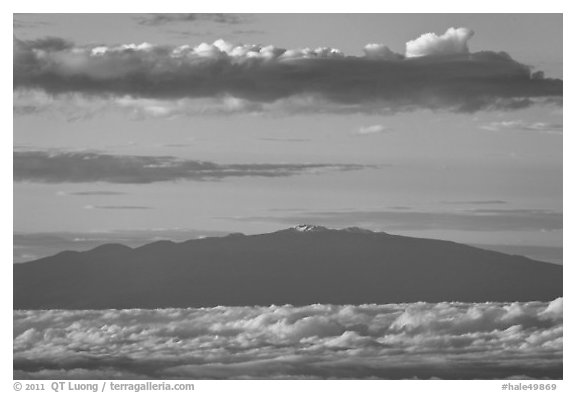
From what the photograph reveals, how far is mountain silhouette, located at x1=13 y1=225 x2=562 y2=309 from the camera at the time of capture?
1435 centimetres

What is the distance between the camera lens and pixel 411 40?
14.4m

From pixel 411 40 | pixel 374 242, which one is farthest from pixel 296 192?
pixel 411 40

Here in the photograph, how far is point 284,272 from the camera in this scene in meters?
14.6

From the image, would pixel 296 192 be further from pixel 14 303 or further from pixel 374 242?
pixel 14 303

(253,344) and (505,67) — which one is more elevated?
(505,67)

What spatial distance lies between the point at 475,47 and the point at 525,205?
2093mm

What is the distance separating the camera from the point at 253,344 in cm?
1423

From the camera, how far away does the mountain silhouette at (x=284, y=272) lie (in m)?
14.4

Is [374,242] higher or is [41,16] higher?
[41,16]
